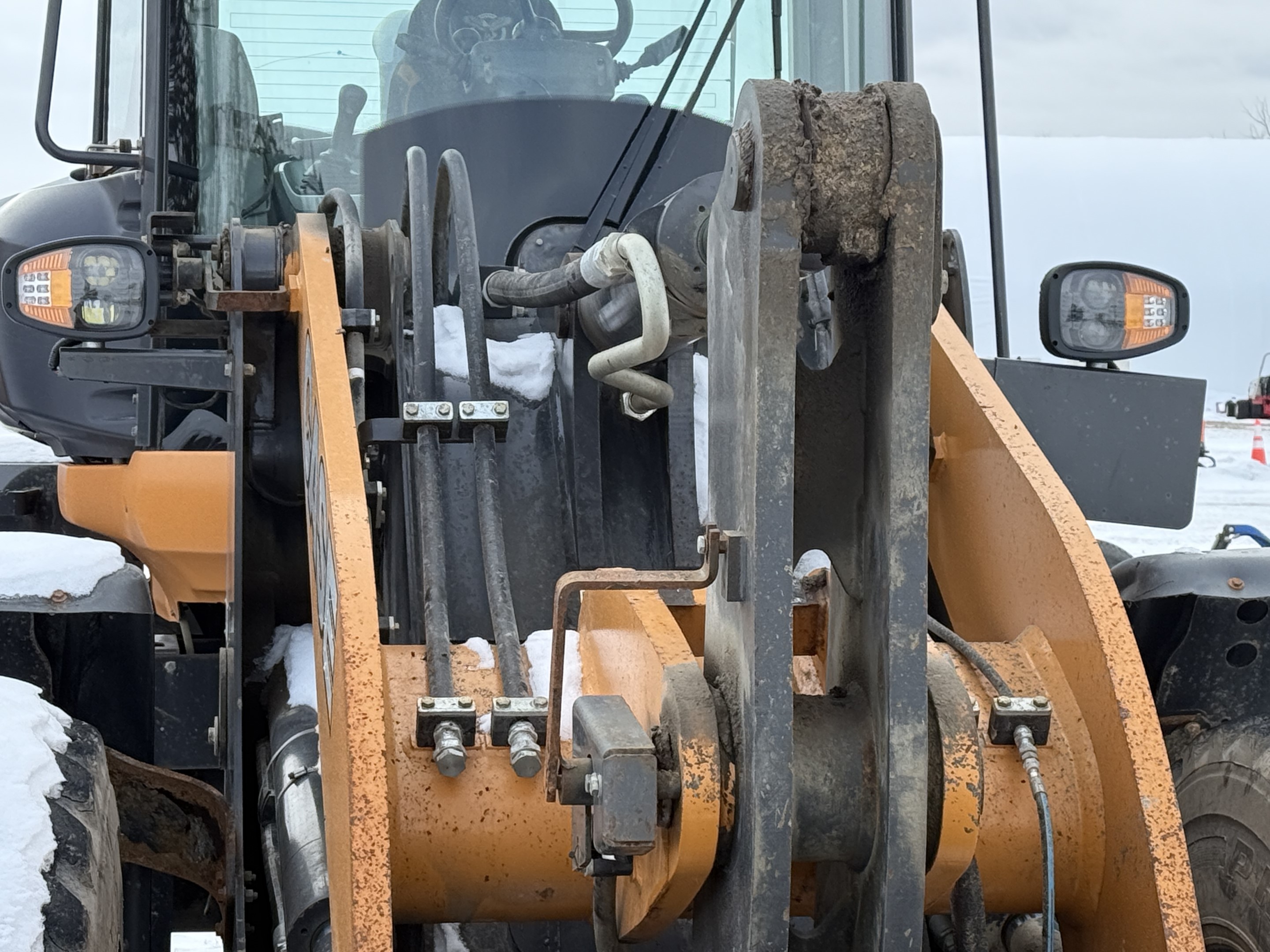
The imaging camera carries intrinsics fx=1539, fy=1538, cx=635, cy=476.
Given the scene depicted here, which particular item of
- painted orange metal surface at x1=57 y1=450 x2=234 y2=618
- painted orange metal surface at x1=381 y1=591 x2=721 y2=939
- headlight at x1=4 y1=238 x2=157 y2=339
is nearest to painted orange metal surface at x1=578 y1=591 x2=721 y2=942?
painted orange metal surface at x1=381 y1=591 x2=721 y2=939

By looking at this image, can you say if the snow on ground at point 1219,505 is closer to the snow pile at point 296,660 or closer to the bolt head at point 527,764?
the snow pile at point 296,660

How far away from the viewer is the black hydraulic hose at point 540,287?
2387mm

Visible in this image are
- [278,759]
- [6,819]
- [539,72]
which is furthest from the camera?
[539,72]

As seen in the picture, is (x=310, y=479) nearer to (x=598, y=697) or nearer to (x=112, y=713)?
(x=112, y=713)

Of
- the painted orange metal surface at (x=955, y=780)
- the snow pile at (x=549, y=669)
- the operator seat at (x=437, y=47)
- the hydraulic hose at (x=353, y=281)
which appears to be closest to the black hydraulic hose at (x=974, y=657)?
the painted orange metal surface at (x=955, y=780)

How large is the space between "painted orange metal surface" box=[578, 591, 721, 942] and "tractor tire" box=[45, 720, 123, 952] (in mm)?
635

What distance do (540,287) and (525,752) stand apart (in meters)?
0.88

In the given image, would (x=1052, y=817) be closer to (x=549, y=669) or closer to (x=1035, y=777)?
(x=1035, y=777)

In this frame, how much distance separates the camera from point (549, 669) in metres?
2.14

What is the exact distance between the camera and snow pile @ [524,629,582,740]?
2162 millimetres

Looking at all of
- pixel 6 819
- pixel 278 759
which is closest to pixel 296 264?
pixel 278 759

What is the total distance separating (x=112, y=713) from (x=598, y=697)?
46.7 inches

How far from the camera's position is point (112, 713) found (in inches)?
101

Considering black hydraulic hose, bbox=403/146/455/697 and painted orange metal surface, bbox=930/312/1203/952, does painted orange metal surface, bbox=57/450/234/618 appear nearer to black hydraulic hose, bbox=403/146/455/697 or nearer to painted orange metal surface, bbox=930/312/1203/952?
black hydraulic hose, bbox=403/146/455/697
